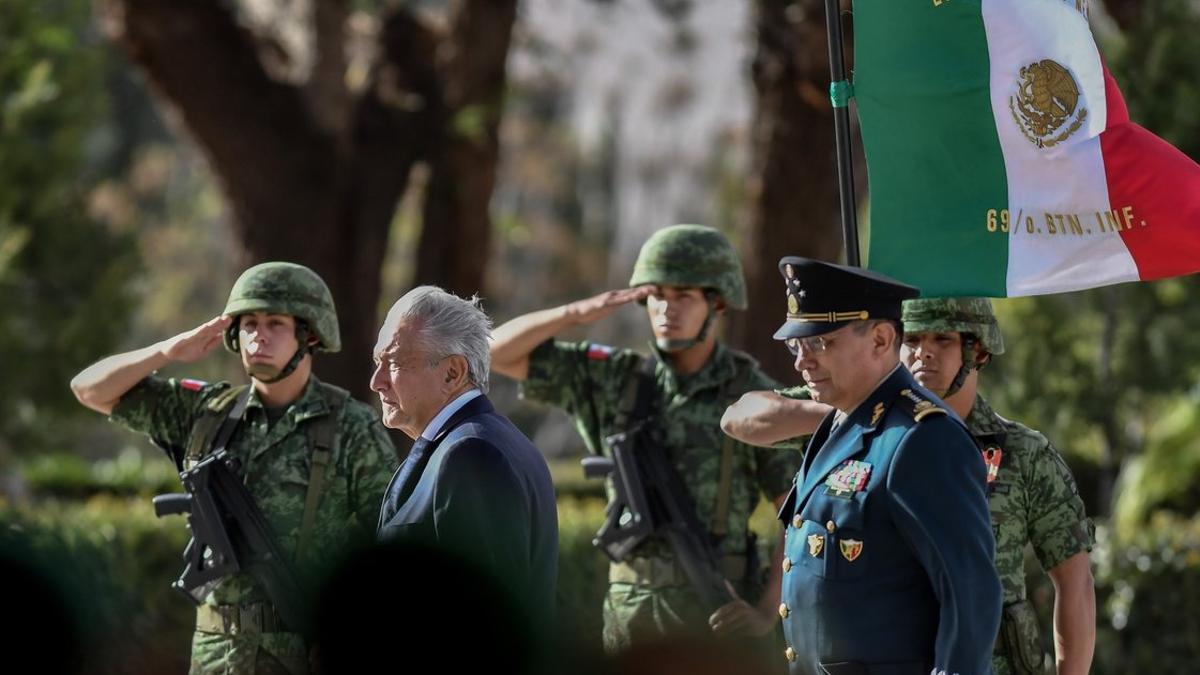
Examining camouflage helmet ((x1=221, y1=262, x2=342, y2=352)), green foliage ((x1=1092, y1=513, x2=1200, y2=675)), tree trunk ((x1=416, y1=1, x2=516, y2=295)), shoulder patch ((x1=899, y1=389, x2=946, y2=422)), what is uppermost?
tree trunk ((x1=416, y1=1, x2=516, y2=295))

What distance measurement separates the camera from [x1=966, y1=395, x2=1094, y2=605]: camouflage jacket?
5324mm

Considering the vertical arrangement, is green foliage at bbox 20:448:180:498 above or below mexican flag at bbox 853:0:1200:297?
below

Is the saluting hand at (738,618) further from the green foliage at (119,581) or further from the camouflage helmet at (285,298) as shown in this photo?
the green foliage at (119,581)

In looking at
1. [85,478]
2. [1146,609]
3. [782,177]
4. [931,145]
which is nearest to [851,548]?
[931,145]

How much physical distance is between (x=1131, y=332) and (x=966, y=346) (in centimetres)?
831

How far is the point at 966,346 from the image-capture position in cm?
536

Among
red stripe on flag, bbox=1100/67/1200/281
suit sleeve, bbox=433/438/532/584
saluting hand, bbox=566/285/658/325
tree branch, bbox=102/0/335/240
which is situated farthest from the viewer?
tree branch, bbox=102/0/335/240

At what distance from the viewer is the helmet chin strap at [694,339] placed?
6.73 meters

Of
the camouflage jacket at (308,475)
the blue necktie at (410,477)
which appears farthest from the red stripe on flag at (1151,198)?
the camouflage jacket at (308,475)

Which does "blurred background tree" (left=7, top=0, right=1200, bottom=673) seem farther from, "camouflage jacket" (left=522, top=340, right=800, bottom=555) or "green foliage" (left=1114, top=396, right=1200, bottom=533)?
"camouflage jacket" (left=522, top=340, right=800, bottom=555)

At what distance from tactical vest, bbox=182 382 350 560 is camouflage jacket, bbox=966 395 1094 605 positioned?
2.15 m

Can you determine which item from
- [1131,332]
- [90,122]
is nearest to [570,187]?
[90,122]

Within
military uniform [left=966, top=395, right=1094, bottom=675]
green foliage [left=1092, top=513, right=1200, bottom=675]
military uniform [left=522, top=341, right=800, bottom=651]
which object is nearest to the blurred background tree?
green foliage [left=1092, top=513, right=1200, bottom=675]

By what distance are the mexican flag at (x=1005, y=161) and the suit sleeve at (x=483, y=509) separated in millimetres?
1594
